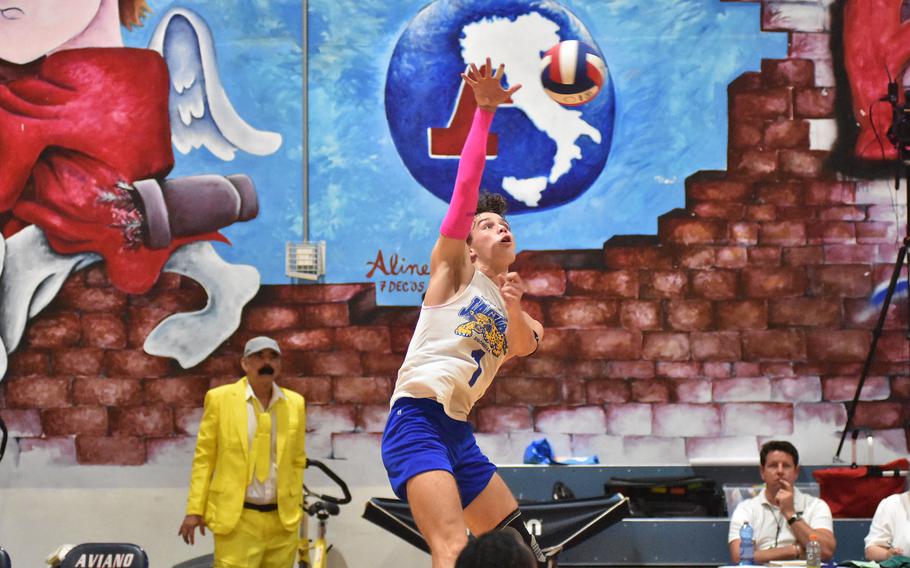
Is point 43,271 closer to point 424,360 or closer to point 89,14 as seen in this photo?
point 89,14

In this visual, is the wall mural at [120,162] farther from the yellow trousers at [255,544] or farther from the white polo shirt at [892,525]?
the white polo shirt at [892,525]

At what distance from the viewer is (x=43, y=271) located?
6.95 metres

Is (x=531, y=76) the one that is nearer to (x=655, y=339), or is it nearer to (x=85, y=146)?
(x=655, y=339)

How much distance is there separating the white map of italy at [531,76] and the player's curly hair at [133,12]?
2.10 metres

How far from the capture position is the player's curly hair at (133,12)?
7.01 meters

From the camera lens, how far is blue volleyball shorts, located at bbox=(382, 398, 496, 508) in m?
3.48

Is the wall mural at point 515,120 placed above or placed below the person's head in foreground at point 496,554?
above

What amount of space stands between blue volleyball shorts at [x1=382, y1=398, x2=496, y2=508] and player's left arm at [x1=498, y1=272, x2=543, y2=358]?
0.44 metres

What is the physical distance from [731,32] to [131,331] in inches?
171

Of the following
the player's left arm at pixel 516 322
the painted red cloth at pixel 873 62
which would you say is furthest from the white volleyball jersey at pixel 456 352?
the painted red cloth at pixel 873 62

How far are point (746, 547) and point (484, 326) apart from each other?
7.78 ft

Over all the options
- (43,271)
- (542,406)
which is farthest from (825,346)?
(43,271)

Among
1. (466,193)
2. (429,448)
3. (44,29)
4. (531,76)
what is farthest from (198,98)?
(429,448)

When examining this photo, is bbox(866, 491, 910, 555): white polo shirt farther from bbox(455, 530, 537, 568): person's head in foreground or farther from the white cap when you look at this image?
bbox(455, 530, 537, 568): person's head in foreground
